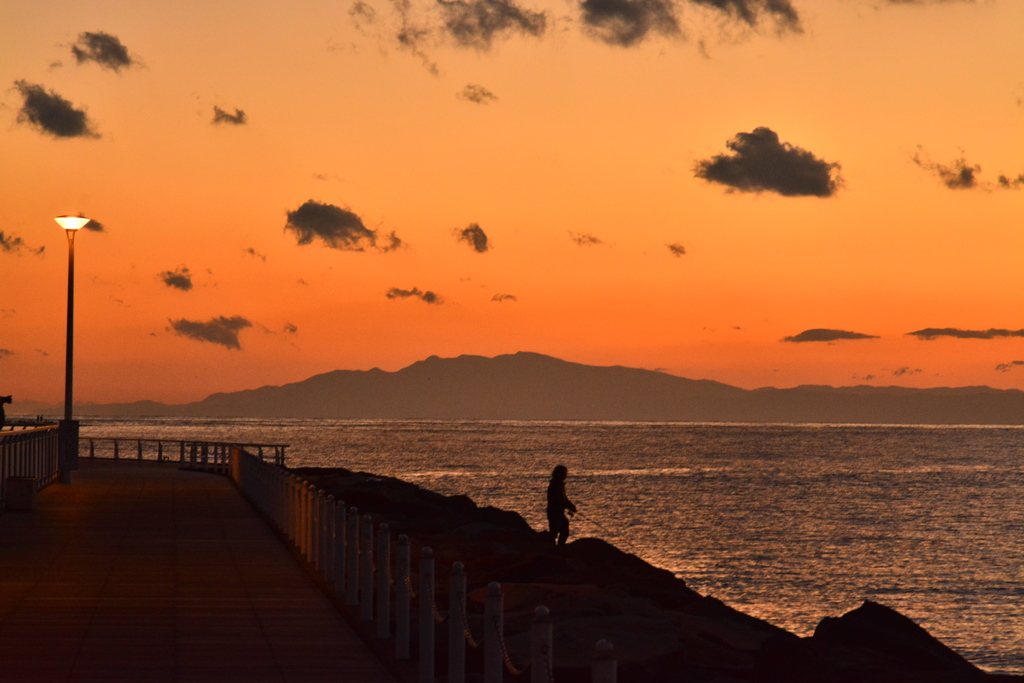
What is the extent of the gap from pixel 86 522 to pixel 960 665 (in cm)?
A: 1592

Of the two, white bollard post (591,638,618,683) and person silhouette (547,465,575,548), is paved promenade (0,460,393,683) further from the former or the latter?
person silhouette (547,465,575,548)

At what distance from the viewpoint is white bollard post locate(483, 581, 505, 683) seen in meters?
7.95

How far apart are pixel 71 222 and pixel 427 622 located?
87.6ft

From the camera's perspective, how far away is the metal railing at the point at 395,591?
6.88 m

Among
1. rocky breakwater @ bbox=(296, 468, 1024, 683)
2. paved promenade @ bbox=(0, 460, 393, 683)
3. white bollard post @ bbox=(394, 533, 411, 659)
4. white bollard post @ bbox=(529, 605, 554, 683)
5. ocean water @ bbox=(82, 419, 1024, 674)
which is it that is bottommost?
ocean water @ bbox=(82, 419, 1024, 674)

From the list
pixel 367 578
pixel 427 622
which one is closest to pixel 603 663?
pixel 427 622

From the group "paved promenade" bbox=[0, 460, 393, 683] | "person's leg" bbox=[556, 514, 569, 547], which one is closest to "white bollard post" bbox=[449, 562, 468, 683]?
"paved promenade" bbox=[0, 460, 393, 683]

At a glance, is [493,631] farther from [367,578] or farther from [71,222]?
[71,222]

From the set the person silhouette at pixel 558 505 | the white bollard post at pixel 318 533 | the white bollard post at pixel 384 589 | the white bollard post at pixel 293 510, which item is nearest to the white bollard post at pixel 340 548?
the white bollard post at pixel 318 533

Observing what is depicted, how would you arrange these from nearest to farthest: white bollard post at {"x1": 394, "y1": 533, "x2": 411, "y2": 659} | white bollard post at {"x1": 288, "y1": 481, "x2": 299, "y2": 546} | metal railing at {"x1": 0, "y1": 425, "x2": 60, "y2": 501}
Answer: white bollard post at {"x1": 394, "y1": 533, "x2": 411, "y2": 659} < white bollard post at {"x1": 288, "y1": 481, "x2": 299, "y2": 546} < metal railing at {"x1": 0, "y1": 425, "x2": 60, "y2": 501}

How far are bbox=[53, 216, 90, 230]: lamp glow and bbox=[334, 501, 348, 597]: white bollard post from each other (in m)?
21.1

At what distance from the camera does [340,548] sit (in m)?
15.1

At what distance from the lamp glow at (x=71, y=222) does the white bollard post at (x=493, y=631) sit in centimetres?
2818

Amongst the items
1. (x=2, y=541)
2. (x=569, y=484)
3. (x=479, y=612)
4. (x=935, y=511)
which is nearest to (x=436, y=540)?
(x=2, y=541)
